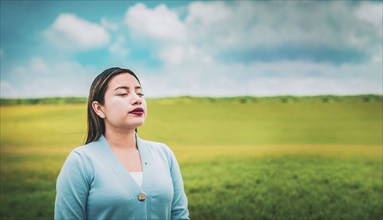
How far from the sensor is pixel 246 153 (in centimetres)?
456

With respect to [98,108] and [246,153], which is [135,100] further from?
[246,153]

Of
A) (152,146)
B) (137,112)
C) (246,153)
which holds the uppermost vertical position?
(137,112)

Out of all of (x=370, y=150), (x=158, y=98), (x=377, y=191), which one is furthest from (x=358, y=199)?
(x=158, y=98)

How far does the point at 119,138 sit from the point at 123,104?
114 mm

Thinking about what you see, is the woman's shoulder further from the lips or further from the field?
the field

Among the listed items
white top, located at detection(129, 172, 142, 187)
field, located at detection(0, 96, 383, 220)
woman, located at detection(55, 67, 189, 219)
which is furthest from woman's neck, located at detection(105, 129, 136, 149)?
field, located at detection(0, 96, 383, 220)

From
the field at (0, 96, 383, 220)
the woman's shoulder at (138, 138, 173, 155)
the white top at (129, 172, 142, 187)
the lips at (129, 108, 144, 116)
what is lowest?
the field at (0, 96, 383, 220)

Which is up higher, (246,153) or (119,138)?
(119,138)

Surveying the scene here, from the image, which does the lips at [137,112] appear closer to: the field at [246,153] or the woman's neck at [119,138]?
the woman's neck at [119,138]

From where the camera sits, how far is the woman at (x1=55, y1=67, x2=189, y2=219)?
4.32 ft

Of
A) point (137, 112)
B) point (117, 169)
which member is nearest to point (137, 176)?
point (117, 169)

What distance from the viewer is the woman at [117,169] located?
132 centimetres

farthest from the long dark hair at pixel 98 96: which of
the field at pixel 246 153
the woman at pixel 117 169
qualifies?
the field at pixel 246 153

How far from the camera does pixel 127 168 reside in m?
1.40
